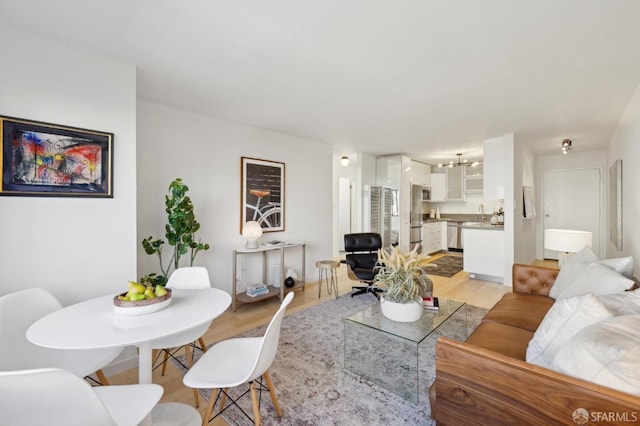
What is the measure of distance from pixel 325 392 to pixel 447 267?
183 inches

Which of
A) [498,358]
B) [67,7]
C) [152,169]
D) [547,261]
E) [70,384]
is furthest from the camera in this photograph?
[547,261]

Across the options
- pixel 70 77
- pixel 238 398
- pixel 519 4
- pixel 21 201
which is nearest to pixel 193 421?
pixel 238 398

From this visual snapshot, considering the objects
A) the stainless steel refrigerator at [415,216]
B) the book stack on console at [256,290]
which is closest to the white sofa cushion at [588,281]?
the book stack on console at [256,290]

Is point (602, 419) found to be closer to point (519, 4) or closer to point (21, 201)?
point (519, 4)

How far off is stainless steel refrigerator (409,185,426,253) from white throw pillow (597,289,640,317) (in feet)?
16.3

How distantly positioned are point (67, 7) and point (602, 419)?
3.06 m

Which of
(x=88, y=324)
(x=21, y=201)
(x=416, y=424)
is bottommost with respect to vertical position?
(x=416, y=424)

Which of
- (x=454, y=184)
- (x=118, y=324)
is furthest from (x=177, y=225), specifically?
(x=454, y=184)

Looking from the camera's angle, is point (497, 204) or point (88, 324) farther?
point (497, 204)

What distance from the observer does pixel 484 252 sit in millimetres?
4801

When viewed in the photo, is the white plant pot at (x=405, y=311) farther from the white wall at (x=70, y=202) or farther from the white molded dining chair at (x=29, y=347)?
the white wall at (x=70, y=202)

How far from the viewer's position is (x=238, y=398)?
189 cm

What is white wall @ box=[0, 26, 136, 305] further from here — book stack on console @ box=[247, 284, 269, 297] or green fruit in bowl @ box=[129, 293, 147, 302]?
book stack on console @ box=[247, 284, 269, 297]

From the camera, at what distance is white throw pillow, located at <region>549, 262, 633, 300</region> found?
1.83 metres
